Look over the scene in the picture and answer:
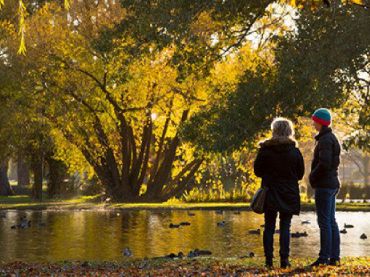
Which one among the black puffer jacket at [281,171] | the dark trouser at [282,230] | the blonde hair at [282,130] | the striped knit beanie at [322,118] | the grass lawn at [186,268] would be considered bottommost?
the grass lawn at [186,268]

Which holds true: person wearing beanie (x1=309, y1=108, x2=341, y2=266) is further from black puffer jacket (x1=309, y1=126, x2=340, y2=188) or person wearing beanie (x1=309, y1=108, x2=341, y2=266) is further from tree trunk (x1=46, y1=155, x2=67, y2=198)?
tree trunk (x1=46, y1=155, x2=67, y2=198)

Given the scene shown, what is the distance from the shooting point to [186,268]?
11227mm

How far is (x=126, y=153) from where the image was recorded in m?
37.5

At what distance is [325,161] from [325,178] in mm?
262

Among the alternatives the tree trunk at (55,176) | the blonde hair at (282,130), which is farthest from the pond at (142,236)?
the tree trunk at (55,176)

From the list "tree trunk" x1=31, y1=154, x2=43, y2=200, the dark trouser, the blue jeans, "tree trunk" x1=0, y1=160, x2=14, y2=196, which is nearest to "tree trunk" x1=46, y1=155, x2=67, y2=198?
"tree trunk" x1=31, y1=154, x2=43, y2=200

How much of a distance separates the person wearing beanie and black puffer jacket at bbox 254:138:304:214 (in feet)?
0.95

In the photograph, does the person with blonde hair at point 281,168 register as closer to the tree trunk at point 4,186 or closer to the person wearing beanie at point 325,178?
the person wearing beanie at point 325,178

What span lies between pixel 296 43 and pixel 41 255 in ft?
33.1

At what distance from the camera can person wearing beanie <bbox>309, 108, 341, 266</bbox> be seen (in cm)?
1069

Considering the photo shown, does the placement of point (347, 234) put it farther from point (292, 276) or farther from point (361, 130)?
point (292, 276)

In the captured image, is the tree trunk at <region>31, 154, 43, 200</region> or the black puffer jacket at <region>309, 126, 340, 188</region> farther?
the tree trunk at <region>31, 154, 43, 200</region>

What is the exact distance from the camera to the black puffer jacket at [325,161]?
10.7 meters

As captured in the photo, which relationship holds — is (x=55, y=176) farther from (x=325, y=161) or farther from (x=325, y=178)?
(x=325, y=161)
